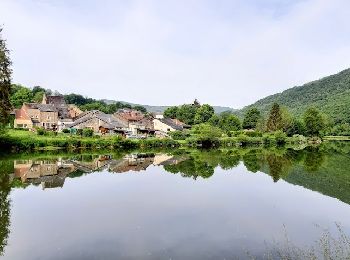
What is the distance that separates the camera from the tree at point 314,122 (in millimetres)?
124825

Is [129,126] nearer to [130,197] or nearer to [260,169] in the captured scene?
[260,169]

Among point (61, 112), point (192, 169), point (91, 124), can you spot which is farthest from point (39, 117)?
point (192, 169)

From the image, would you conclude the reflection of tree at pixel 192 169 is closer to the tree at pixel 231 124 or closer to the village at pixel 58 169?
the village at pixel 58 169

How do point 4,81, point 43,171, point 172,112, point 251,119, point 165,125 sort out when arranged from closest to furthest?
1. point 43,171
2. point 4,81
3. point 165,125
4. point 251,119
5. point 172,112

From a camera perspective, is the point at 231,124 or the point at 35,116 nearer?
the point at 35,116

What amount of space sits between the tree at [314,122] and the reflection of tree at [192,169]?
86.8 meters

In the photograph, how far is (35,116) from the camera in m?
94.8

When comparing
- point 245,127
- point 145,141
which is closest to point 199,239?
point 145,141

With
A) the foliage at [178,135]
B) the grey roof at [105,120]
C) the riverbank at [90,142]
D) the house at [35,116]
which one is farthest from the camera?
the foliage at [178,135]

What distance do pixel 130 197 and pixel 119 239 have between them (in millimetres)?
10385

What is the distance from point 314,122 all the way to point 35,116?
278 feet

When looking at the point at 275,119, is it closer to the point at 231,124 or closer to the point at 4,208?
the point at 231,124

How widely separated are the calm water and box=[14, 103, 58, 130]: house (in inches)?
2286

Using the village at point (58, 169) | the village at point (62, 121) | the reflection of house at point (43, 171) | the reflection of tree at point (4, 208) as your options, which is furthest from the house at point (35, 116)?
the reflection of tree at point (4, 208)
